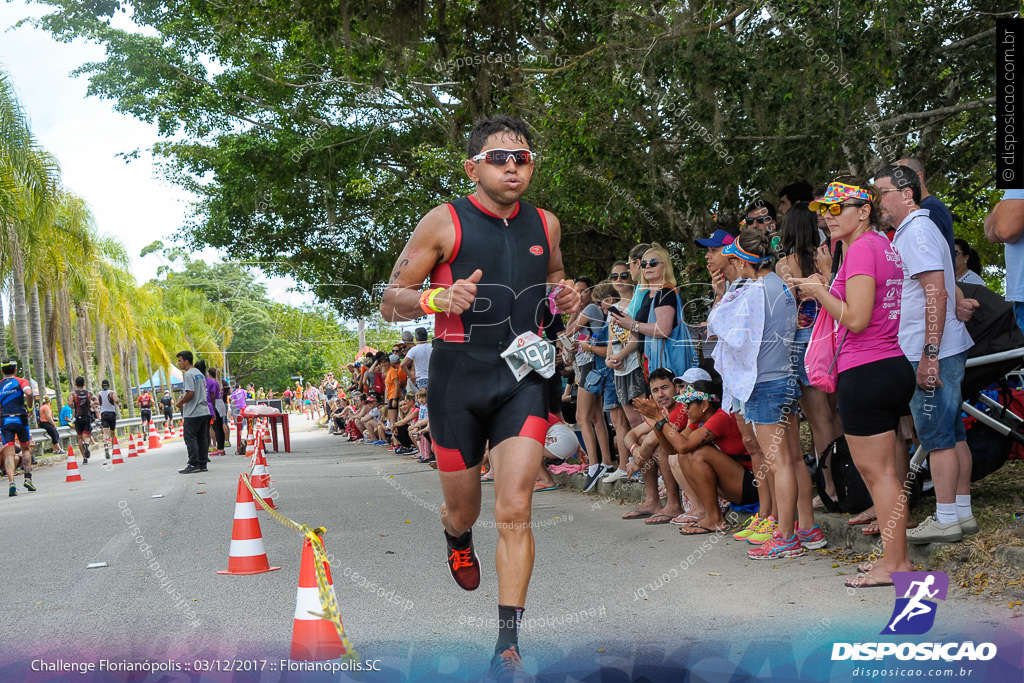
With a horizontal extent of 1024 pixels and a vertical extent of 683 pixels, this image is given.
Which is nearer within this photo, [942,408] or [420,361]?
[942,408]

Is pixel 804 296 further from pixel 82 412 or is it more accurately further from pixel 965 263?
pixel 82 412

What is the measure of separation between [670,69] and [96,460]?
59.7 feet

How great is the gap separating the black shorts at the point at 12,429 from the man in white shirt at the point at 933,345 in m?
13.1

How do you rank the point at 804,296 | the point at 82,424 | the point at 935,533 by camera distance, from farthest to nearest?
1. the point at 82,424
2. the point at 804,296
3. the point at 935,533

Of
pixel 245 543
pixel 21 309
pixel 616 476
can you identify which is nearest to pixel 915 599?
pixel 245 543

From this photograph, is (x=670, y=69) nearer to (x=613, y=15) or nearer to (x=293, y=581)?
(x=613, y=15)

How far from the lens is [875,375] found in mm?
4898

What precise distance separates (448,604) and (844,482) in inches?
106

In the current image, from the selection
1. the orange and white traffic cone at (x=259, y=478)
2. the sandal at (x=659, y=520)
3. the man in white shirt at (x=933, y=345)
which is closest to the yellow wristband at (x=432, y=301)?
the man in white shirt at (x=933, y=345)

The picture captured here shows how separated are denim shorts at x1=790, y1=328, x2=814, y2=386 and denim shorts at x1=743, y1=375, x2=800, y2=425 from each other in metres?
0.12

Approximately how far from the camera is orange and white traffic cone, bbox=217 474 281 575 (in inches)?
259

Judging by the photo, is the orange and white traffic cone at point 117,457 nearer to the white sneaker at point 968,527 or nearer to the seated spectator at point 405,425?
the seated spectator at point 405,425

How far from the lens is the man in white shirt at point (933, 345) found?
5047 mm

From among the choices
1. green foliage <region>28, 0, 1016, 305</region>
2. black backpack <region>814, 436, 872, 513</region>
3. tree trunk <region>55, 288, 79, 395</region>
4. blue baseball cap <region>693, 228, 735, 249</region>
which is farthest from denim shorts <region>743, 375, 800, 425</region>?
tree trunk <region>55, 288, 79, 395</region>
